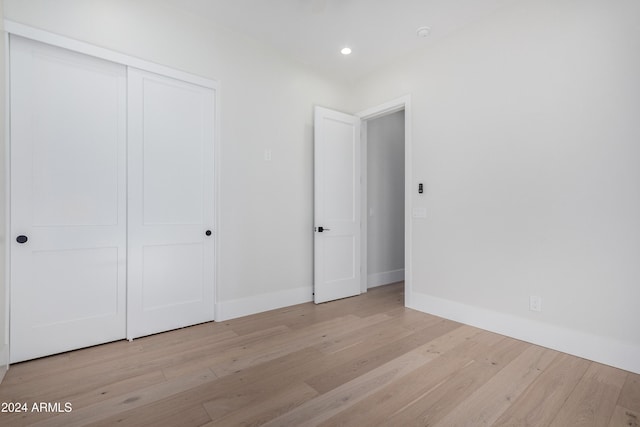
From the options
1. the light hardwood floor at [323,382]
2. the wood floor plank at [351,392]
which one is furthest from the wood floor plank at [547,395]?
the wood floor plank at [351,392]

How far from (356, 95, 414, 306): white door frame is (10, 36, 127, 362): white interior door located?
2.77 metres

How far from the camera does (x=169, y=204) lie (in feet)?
9.27

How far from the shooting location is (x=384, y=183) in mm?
4707

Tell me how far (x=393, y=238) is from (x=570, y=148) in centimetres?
275

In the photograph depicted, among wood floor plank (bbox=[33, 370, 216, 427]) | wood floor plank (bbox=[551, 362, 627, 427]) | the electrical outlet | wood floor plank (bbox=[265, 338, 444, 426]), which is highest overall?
the electrical outlet

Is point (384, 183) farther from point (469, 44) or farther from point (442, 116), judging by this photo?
point (469, 44)

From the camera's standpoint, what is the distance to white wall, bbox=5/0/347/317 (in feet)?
8.50

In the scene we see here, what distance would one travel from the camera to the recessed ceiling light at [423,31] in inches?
120

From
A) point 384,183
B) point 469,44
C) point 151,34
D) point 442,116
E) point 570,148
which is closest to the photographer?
point 570,148

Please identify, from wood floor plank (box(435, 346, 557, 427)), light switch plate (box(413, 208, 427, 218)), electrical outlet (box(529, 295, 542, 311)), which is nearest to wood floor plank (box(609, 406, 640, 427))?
wood floor plank (box(435, 346, 557, 427))

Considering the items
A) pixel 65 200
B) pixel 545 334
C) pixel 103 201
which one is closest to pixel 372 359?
pixel 545 334

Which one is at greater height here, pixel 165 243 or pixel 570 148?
pixel 570 148

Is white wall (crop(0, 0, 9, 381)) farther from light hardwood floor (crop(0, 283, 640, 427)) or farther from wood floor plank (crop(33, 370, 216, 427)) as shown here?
wood floor plank (crop(33, 370, 216, 427))

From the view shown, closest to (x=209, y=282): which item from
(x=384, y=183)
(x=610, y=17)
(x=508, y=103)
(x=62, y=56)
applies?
(x=62, y=56)
